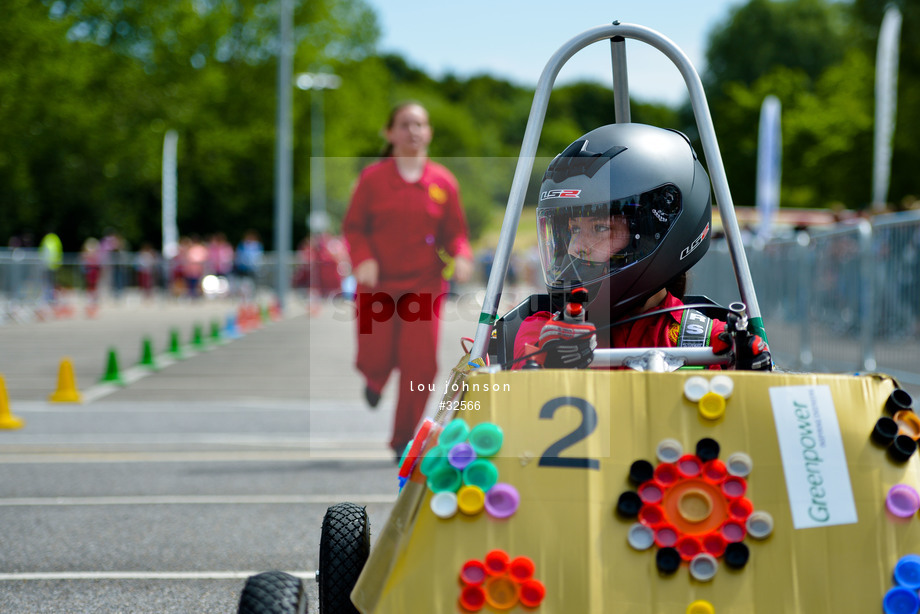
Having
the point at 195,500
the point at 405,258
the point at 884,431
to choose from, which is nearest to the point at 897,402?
the point at 884,431

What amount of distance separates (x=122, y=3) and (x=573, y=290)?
48403 mm

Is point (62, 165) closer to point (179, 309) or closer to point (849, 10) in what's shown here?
point (179, 309)

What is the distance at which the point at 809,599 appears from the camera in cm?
241

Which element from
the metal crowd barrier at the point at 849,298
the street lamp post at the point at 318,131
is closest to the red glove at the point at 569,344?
the metal crowd barrier at the point at 849,298

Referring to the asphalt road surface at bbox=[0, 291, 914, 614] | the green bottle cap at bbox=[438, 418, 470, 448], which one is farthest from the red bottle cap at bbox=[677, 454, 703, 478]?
the asphalt road surface at bbox=[0, 291, 914, 614]

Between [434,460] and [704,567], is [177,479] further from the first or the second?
[704,567]

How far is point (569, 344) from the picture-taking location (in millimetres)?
2926

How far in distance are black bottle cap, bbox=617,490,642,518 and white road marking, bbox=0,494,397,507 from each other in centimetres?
379

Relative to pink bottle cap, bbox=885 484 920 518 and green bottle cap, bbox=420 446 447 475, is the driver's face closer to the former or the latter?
green bottle cap, bbox=420 446 447 475

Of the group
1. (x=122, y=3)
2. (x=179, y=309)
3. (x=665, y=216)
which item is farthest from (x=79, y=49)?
(x=665, y=216)

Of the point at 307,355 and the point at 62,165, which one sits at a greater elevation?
the point at 62,165

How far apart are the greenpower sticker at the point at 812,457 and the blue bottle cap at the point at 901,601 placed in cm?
16

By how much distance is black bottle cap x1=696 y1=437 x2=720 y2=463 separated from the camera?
97.9 inches

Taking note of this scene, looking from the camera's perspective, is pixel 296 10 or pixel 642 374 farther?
pixel 296 10
